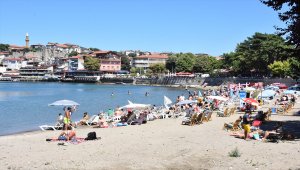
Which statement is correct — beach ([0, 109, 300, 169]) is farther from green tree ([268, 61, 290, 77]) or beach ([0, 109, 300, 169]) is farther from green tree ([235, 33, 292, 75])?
green tree ([268, 61, 290, 77])

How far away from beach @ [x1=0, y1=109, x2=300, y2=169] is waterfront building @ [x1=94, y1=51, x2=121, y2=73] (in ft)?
469

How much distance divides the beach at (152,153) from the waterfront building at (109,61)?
14307cm

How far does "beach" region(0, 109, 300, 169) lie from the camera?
1116cm

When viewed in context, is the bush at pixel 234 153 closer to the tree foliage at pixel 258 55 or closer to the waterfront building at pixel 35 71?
the tree foliage at pixel 258 55

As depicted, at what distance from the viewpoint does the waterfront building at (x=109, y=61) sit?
159 m

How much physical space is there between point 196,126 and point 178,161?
8.93m

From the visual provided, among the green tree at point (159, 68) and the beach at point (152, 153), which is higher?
the green tree at point (159, 68)

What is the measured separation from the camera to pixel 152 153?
12.8 m

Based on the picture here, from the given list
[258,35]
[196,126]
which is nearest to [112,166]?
[196,126]

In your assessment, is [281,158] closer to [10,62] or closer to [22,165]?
[22,165]

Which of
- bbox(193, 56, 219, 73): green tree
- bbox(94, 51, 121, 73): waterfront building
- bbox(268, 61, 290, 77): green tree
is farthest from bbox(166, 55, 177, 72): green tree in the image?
bbox(268, 61, 290, 77): green tree

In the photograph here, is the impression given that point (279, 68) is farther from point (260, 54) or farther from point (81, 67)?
point (81, 67)

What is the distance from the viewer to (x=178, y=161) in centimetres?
1159

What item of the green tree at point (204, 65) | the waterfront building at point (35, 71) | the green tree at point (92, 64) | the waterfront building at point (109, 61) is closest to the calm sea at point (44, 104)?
the green tree at point (204, 65)
